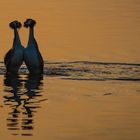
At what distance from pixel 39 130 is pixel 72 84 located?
6165 mm

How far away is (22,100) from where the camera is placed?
2245 cm

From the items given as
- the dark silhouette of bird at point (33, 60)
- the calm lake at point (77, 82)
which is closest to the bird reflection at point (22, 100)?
the calm lake at point (77, 82)

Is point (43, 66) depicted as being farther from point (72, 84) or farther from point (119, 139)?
point (119, 139)

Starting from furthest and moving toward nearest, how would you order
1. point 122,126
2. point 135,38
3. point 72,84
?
point 135,38
point 72,84
point 122,126

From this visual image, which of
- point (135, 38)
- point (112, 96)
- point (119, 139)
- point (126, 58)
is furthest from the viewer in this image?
point (135, 38)

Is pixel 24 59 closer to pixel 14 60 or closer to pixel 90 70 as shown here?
pixel 14 60

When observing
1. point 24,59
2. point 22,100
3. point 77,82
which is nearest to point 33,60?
point 24,59

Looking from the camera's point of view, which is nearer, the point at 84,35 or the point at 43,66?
the point at 43,66

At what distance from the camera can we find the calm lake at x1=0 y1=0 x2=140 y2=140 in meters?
19.3

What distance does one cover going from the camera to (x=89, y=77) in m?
26.5

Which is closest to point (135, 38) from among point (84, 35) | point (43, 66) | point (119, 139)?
point (84, 35)

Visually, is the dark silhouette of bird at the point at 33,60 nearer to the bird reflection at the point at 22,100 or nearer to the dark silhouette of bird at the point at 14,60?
the dark silhouette of bird at the point at 14,60

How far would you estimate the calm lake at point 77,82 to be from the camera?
63.5 ft

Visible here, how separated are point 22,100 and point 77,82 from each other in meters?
3.32
